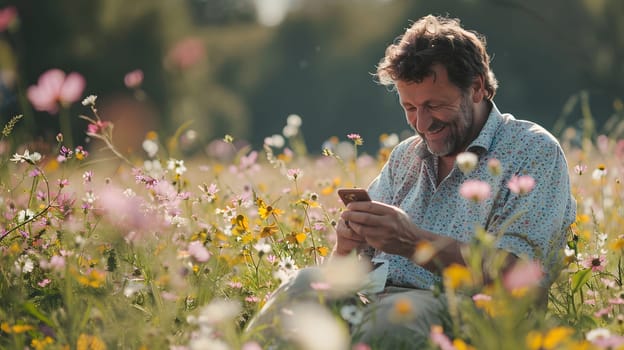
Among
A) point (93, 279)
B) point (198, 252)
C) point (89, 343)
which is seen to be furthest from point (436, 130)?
point (89, 343)

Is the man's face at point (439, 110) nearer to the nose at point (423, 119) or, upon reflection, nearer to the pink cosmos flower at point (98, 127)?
the nose at point (423, 119)

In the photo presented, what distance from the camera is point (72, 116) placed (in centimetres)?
1395

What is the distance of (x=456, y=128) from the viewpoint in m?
2.52

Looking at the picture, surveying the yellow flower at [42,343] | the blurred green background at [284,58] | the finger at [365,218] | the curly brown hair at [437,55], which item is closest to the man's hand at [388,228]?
the finger at [365,218]

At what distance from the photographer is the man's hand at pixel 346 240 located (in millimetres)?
2445

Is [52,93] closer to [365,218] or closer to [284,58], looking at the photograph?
[365,218]

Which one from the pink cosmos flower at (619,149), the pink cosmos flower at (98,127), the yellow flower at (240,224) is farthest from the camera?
the pink cosmos flower at (619,149)

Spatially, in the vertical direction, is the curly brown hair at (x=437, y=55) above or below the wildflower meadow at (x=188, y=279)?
above

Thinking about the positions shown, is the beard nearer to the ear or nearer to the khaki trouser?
the ear

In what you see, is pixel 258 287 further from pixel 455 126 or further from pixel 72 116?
pixel 72 116

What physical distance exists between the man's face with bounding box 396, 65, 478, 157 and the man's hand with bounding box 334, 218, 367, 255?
0.38m

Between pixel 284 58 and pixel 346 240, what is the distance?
32.3 metres

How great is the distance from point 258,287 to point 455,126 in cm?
86

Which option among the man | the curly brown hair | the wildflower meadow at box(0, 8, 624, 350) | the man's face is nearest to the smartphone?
the man
